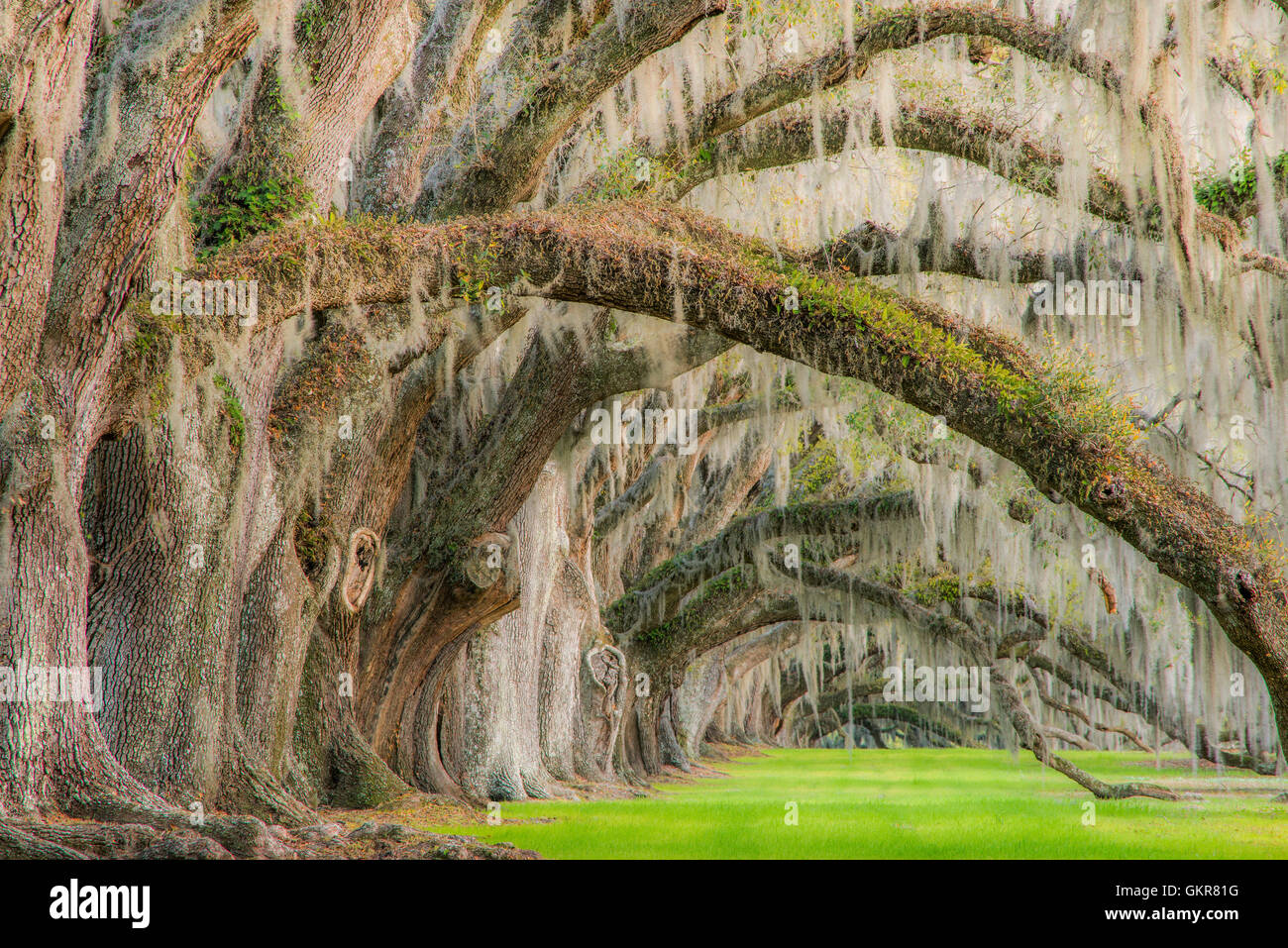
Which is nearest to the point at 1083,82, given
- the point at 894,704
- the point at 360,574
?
the point at 360,574

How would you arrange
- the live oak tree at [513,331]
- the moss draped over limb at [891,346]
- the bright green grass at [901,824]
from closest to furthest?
1. the live oak tree at [513,331]
2. the moss draped over limb at [891,346]
3. the bright green grass at [901,824]

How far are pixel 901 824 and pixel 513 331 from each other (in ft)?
18.2

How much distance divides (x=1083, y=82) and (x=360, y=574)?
6.23 m

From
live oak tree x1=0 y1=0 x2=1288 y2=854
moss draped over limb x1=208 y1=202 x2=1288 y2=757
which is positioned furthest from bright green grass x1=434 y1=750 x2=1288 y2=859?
moss draped over limb x1=208 y1=202 x2=1288 y2=757

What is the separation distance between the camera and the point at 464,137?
27.3ft

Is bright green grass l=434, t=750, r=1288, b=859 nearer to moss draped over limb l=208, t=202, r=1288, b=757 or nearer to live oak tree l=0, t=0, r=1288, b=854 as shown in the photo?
live oak tree l=0, t=0, r=1288, b=854

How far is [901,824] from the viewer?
9.54 meters

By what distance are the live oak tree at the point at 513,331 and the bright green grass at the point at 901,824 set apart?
4.27 ft

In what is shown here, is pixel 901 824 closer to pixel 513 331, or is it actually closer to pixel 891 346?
pixel 891 346

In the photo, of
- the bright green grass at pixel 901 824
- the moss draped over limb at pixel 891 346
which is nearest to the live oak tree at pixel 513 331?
the moss draped over limb at pixel 891 346

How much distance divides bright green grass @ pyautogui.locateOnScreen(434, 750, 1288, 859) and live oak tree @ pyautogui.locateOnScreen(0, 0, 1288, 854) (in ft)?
4.27

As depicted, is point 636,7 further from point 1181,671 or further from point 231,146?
→ point 1181,671

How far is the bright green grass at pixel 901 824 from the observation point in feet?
24.6

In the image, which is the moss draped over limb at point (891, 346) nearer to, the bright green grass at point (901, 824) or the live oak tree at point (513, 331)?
the live oak tree at point (513, 331)
